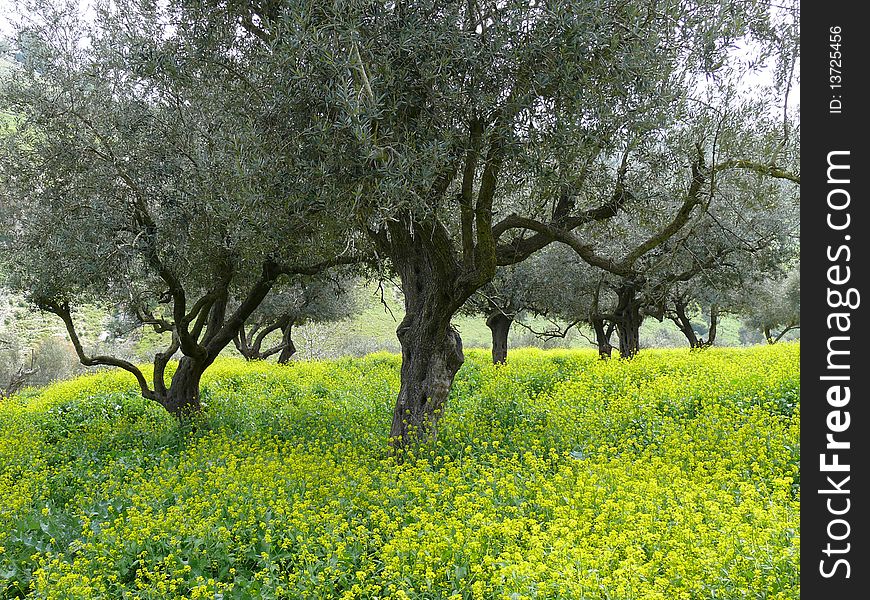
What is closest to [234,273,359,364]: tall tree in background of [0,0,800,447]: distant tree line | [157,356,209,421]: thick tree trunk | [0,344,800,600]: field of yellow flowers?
[157,356,209,421]: thick tree trunk

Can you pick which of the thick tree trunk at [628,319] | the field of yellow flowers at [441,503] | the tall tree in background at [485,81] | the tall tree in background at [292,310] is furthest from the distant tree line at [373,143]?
the thick tree trunk at [628,319]

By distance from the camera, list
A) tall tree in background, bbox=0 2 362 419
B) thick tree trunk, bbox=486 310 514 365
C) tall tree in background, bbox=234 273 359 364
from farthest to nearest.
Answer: thick tree trunk, bbox=486 310 514 365 → tall tree in background, bbox=234 273 359 364 → tall tree in background, bbox=0 2 362 419

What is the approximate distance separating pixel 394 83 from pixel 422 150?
2.55 feet

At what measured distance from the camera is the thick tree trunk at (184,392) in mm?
14539

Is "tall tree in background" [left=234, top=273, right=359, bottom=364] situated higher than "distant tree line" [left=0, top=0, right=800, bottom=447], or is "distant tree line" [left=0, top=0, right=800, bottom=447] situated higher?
"distant tree line" [left=0, top=0, right=800, bottom=447]

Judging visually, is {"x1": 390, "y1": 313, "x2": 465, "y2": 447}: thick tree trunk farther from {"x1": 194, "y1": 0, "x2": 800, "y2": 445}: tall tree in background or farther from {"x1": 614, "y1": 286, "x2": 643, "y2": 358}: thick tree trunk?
{"x1": 614, "y1": 286, "x2": 643, "y2": 358}: thick tree trunk

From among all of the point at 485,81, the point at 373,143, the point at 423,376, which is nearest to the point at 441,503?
the point at 423,376

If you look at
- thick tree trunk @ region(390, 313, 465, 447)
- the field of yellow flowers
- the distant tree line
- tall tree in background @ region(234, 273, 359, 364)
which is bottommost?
the field of yellow flowers

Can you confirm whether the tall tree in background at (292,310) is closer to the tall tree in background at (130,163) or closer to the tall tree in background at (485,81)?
the tall tree in background at (130,163)

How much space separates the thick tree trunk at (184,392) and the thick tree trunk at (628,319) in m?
13.1

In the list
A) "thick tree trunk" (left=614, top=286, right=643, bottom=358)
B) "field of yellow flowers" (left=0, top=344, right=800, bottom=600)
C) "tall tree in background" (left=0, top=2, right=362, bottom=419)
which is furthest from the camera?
"thick tree trunk" (left=614, top=286, right=643, bottom=358)

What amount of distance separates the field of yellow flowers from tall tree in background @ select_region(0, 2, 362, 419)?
3118 mm

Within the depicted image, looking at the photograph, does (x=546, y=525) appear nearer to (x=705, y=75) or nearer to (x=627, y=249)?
(x=705, y=75)

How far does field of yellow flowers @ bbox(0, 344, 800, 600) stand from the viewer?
573 cm
